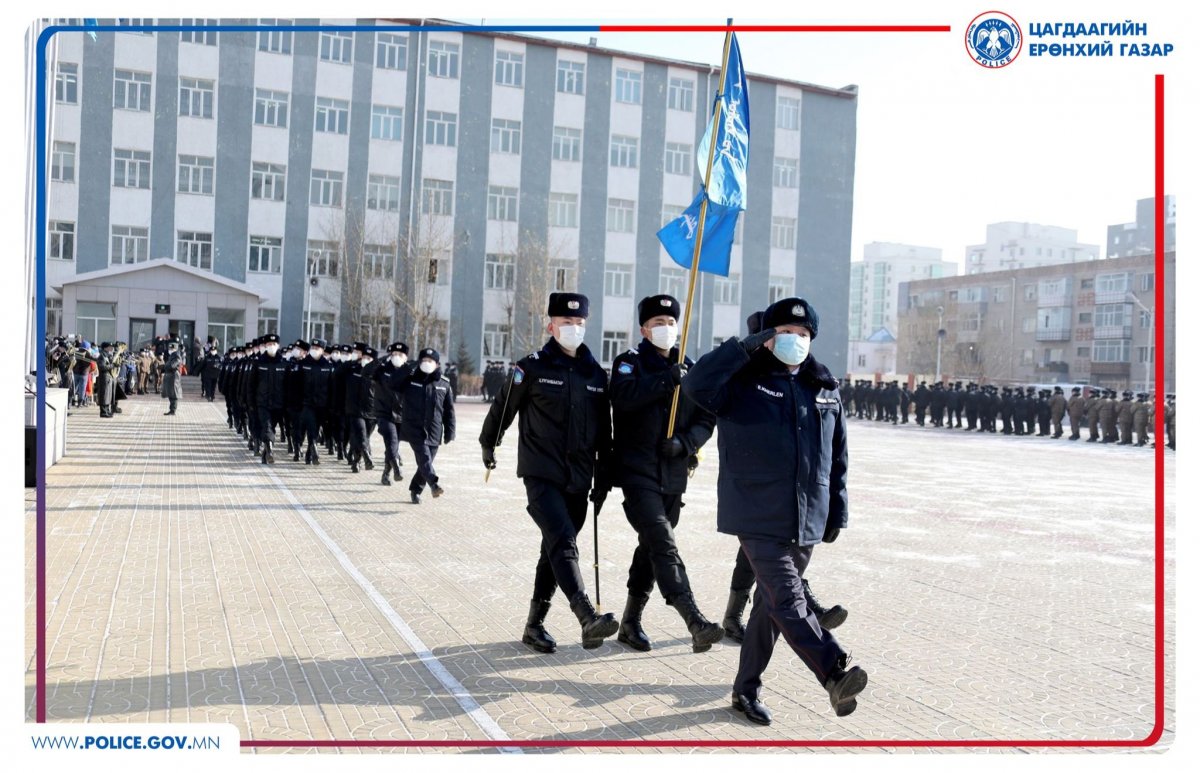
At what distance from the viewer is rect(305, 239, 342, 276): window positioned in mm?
43206

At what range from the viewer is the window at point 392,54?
41188mm

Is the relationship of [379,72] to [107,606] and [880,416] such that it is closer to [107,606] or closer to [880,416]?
[880,416]

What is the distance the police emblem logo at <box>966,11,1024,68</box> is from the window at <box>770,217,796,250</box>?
3818cm

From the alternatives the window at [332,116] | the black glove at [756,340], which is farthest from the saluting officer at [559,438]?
the window at [332,116]

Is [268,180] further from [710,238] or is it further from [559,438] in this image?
[559,438]

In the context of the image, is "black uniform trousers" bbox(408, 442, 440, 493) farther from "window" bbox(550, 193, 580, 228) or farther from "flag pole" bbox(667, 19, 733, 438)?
"window" bbox(550, 193, 580, 228)

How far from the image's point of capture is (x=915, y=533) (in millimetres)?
12039

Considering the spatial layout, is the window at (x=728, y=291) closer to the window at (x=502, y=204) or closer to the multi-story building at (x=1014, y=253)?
the window at (x=502, y=204)

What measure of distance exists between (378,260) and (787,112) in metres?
16.9

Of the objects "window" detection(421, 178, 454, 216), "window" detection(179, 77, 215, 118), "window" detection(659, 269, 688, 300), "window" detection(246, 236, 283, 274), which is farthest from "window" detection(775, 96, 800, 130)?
"window" detection(179, 77, 215, 118)

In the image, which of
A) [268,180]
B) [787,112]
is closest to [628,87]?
[787,112]

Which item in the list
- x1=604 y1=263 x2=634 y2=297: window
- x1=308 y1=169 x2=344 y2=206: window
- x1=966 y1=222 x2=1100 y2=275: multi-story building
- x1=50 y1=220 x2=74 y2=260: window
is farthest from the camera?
x1=966 y1=222 x2=1100 y2=275: multi-story building

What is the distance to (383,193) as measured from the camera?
1714 inches

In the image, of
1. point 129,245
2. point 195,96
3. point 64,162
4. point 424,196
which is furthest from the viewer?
point 424,196
